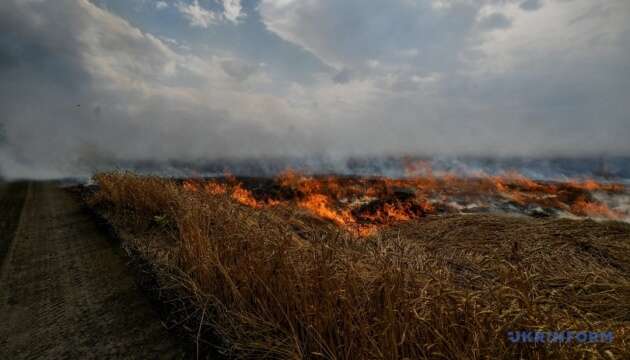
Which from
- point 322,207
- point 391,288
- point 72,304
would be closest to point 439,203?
point 322,207

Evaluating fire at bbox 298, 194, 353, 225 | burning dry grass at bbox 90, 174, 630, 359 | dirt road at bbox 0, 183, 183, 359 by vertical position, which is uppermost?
burning dry grass at bbox 90, 174, 630, 359

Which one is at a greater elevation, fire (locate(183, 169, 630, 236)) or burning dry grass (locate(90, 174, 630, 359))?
burning dry grass (locate(90, 174, 630, 359))

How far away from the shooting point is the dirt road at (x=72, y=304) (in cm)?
262

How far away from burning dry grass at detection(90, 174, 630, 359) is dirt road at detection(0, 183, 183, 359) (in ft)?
1.22

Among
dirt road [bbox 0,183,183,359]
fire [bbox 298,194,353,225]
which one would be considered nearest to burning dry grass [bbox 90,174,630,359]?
dirt road [bbox 0,183,183,359]

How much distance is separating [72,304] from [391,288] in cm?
336

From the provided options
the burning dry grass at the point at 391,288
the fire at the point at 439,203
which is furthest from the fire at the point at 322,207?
the burning dry grass at the point at 391,288

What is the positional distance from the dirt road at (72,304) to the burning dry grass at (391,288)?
0.37 meters

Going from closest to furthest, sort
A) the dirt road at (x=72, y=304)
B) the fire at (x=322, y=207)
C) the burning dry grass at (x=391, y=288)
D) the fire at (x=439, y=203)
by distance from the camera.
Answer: the burning dry grass at (x=391, y=288) → the dirt road at (x=72, y=304) → the fire at (x=439, y=203) → the fire at (x=322, y=207)

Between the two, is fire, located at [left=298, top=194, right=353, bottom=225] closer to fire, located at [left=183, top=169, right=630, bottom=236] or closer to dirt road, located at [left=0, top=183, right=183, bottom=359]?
fire, located at [left=183, top=169, right=630, bottom=236]

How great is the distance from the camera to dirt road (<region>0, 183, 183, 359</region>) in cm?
262

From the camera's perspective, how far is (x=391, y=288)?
183cm

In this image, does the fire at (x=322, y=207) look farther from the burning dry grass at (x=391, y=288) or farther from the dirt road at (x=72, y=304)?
the dirt road at (x=72, y=304)

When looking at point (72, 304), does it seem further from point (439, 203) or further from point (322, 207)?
point (439, 203)
